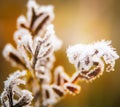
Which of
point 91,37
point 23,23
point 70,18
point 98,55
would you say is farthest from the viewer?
point 70,18

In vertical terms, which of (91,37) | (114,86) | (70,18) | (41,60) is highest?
(70,18)

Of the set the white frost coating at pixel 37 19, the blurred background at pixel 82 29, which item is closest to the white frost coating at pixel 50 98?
the white frost coating at pixel 37 19

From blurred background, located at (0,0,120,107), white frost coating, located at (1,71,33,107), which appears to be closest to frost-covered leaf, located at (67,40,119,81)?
white frost coating, located at (1,71,33,107)

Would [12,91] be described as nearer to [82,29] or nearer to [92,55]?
[92,55]

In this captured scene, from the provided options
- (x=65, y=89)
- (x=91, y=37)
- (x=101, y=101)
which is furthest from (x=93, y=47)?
(x=91, y=37)

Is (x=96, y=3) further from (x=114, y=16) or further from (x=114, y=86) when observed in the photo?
(x=114, y=86)

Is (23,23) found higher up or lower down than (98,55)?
higher up
